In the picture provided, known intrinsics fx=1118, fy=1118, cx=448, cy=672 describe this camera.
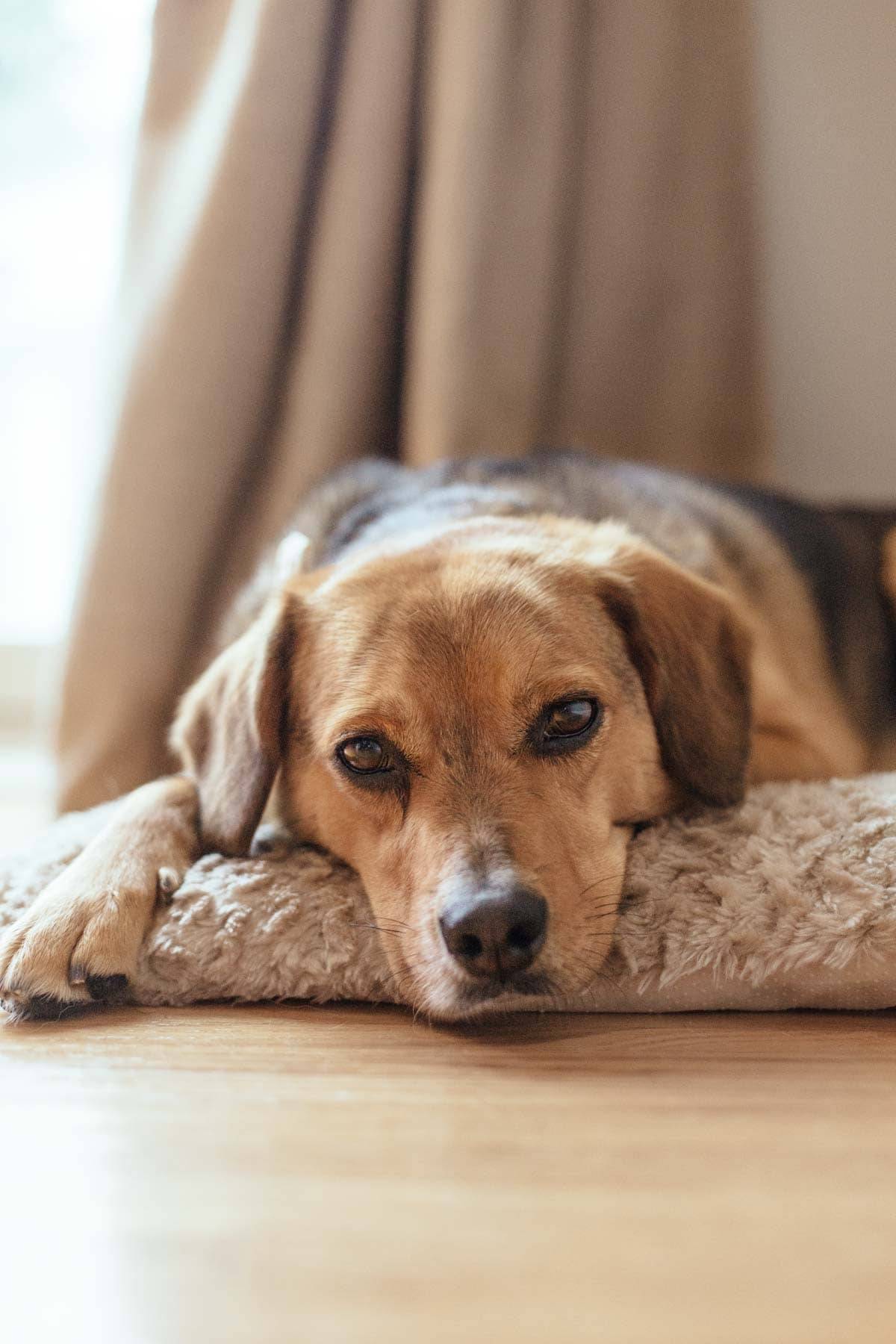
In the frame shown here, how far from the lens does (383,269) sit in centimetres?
304

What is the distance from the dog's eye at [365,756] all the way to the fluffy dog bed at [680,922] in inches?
7.5

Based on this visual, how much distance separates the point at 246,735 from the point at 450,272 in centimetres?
155

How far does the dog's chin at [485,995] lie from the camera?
1466mm

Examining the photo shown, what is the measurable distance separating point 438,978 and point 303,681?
0.61 meters

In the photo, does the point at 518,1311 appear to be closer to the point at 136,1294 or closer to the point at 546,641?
the point at 136,1294

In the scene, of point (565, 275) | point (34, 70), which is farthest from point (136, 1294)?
point (34, 70)

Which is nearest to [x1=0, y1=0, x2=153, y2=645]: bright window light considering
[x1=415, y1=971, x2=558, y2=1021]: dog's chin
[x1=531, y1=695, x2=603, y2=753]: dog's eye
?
[x1=531, y1=695, x2=603, y2=753]: dog's eye

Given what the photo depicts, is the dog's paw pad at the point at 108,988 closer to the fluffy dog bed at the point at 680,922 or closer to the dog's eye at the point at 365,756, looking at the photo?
the fluffy dog bed at the point at 680,922

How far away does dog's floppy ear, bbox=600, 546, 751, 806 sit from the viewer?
188cm

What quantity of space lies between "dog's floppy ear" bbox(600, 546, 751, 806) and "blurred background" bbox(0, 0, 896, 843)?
1.23m

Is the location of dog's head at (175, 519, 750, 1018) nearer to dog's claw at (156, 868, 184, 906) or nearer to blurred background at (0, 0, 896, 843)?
dog's claw at (156, 868, 184, 906)

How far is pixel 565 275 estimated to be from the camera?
10.5 ft

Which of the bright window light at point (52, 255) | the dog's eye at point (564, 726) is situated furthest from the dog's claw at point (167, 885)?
the bright window light at point (52, 255)

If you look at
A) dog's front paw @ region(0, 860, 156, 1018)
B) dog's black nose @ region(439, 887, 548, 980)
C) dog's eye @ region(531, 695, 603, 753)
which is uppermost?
dog's eye @ region(531, 695, 603, 753)
